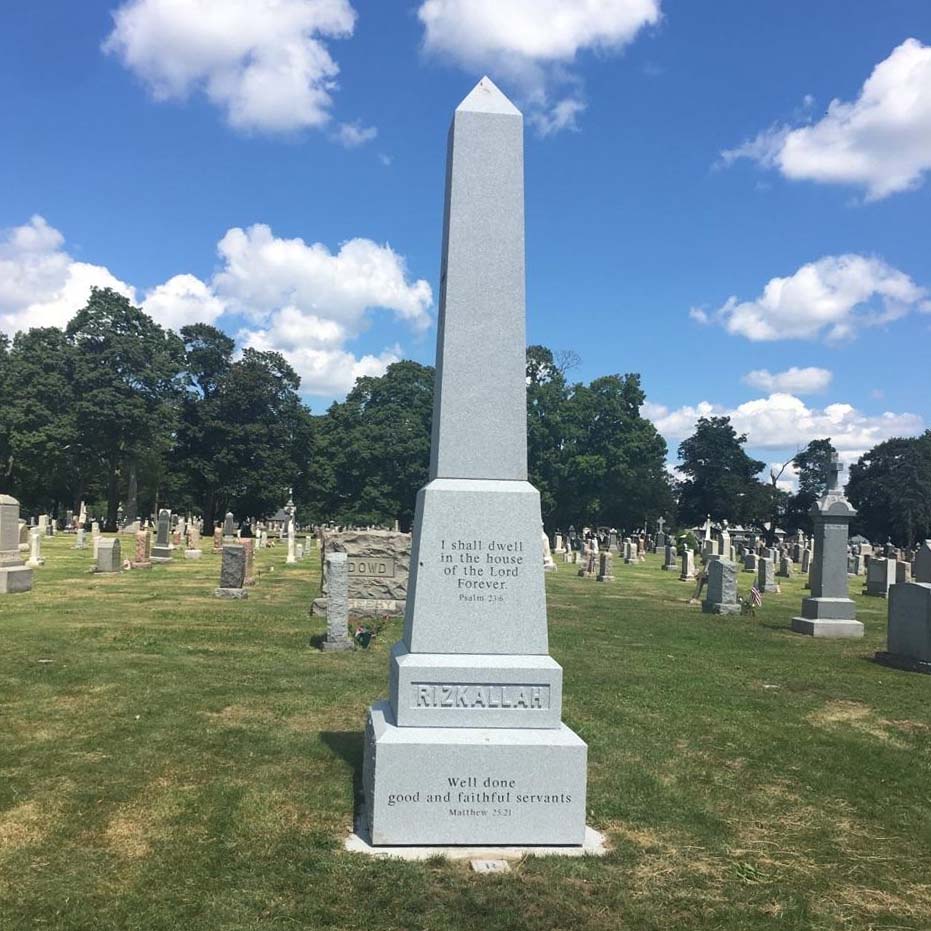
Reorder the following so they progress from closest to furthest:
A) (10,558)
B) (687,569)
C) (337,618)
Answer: (337,618) < (10,558) < (687,569)

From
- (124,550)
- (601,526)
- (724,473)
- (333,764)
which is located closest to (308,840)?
(333,764)

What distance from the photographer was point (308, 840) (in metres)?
4.55

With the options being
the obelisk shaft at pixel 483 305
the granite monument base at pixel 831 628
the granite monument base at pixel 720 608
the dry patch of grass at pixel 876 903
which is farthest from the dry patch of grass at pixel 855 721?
the granite monument base at pixel 720 608

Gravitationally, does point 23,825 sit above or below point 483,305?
below

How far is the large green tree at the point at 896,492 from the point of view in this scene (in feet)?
234

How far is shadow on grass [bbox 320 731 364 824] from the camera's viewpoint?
540 centimetres

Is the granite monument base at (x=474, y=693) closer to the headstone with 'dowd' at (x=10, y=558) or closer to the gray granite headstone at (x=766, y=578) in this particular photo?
the headstone with 'dowd' at (x=10, y=558)

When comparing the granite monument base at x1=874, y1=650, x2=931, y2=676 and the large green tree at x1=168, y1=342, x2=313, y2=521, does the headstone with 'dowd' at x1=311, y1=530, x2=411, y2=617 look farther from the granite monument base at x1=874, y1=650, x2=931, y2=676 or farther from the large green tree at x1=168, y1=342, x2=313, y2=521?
the large green tree at x1=168, y1=342, x2=313, y2=521

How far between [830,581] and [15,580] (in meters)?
17.1

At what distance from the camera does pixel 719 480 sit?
283 ft

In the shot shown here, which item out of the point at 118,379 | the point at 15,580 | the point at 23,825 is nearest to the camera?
the point at 23,825

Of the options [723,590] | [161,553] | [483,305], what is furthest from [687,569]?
[483,305]

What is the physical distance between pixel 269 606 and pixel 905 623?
11603mm

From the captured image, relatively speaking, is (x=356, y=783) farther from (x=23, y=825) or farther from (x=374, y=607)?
(x=374, y=607)
